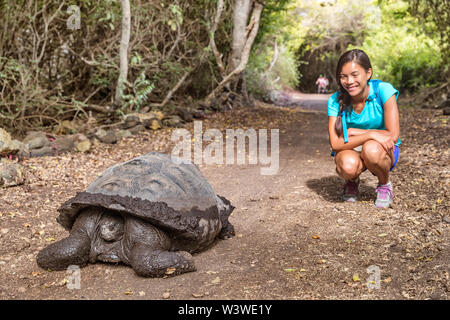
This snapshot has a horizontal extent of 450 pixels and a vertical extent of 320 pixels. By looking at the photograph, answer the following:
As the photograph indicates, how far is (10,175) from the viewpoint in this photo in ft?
15.1

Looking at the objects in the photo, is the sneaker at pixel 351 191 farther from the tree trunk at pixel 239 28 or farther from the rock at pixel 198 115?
the tree trunk at pixel 239 28

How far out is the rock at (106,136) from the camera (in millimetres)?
6816

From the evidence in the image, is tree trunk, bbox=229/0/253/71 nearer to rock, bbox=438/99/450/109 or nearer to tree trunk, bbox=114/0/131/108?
tree trunk, bbox=114/0/131/108

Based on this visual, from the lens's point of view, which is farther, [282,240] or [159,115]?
[159,115]

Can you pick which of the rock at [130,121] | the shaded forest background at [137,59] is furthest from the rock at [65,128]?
the rock at [130,121]

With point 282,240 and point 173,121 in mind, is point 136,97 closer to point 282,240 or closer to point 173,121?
point 173,121

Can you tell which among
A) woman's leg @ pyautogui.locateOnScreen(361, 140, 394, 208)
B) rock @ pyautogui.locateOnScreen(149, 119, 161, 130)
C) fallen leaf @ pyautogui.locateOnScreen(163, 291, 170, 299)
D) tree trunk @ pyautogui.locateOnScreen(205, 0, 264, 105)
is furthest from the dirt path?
tree trunk @ pyautogui.locateOnScreen(205, 0, 264, 105)

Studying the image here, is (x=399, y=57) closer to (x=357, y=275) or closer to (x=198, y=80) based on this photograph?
(x=198, y=80)

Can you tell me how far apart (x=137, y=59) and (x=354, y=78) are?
18.4ft

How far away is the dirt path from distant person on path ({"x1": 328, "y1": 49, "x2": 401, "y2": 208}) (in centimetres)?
36

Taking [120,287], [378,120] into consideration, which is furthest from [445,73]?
[120,287]

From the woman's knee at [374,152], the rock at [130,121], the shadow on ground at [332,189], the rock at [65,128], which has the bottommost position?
the shadow on ground at [332,189]

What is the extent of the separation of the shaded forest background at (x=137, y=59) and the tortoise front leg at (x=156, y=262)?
15.7ft

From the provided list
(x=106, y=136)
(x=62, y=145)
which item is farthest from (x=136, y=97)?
(x=62, y=145)
